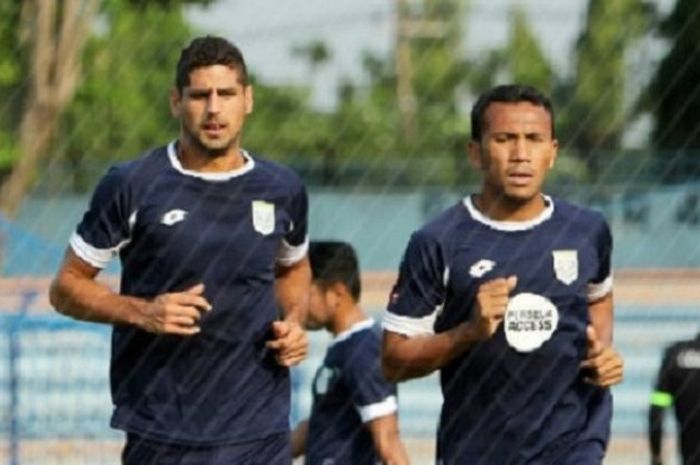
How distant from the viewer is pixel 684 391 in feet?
26.6

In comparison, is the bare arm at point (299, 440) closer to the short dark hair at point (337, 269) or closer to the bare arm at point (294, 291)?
the short dark hair at point (337, 269)

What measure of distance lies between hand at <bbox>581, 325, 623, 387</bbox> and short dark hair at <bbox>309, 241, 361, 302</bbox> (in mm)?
2246

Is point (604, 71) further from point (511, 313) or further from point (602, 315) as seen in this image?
point (511, 313)

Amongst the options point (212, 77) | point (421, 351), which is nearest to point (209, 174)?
point (212, 77)

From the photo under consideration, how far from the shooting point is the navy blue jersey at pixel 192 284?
6559mm

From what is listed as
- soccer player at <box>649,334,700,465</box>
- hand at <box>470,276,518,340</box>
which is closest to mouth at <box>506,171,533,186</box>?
hand at <box>470,276,518,340</box>

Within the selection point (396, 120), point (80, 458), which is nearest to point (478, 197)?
point (80, 458)

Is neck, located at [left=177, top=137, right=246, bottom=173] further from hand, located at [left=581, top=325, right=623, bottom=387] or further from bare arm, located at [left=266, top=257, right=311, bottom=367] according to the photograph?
hand, located at [left=581, top=325, right=623, bottom=387]

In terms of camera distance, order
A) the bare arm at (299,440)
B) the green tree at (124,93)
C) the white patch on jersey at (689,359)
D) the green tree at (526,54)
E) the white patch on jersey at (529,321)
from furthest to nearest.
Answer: the green tree at (124,93)
the green tree at (526,54)
the bare arm at (299,440)
the white patch on jersey at (689,359)
the white patch on jersey at (529,321)

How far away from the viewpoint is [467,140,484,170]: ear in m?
6.39

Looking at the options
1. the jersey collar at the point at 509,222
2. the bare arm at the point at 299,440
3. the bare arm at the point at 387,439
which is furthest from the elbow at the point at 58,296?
the bare arm at the point at 299,440

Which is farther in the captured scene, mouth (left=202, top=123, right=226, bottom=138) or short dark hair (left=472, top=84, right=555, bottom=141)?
mouth (left=202, top=123, right=226, bottom=138)

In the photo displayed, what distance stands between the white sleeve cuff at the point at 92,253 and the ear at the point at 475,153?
107 cm

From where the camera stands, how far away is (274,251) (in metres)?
6.73
